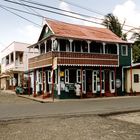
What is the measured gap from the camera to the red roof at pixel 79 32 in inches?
1261

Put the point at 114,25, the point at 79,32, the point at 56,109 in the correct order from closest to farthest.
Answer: the point at 56,109 < the point at 79,32 < the point at 114,25

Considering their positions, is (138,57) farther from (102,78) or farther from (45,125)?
(45,125)

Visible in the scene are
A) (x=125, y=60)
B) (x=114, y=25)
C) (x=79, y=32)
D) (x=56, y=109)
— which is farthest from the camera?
(x=114, y=25)

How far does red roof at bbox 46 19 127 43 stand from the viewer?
3202cm

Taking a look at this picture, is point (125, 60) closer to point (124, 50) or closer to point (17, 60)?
point (124, 50)

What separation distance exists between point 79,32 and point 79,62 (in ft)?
15.6

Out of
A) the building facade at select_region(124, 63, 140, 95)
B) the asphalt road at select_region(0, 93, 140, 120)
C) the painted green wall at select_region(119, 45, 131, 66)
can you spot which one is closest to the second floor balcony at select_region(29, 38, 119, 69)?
the painted green wall at select_region(119, 45, 131, 66)

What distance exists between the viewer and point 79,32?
112 feet

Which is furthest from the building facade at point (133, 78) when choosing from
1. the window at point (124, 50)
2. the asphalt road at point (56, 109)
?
the asphalt road at point (56, 109)

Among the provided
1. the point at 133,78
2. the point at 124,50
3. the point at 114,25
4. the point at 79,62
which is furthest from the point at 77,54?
the point at 114,25

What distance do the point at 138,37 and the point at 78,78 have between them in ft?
87.2

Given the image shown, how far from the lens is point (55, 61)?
27812mm

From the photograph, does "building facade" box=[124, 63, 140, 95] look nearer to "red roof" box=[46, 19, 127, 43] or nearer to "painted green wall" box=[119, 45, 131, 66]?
"painted green wall" box=[119, 45, 131, 66]

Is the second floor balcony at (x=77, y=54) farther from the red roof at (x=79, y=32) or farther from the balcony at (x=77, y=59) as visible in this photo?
the red roof at (x=79, y=32)
